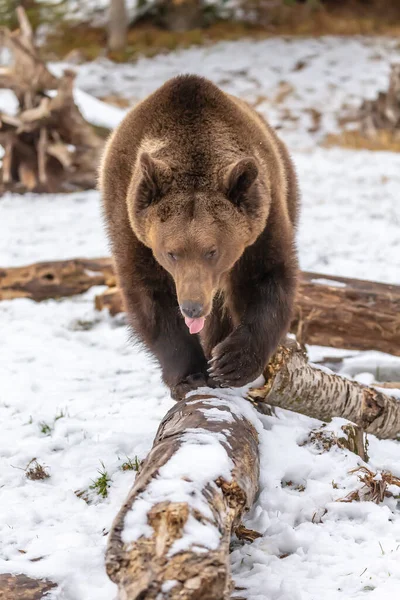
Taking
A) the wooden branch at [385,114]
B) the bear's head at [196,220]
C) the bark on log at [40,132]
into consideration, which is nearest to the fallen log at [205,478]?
the bear's head at [196,220]

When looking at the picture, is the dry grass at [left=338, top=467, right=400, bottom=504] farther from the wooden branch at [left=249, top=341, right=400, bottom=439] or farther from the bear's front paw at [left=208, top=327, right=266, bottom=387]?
the bear's front paw at [left=208, top=327, right=266, bottom=387]

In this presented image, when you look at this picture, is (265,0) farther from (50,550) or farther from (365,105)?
(50,550)

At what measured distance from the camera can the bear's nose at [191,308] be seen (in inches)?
137

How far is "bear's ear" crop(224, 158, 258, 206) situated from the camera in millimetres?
3625

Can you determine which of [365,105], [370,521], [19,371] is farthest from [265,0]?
[370,521]

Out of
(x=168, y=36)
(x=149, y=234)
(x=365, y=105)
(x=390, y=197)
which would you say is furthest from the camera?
(x=168, y=36)

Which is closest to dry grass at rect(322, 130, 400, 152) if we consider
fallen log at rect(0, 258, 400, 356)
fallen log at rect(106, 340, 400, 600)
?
fallen log at rect(0, 258, 400, 356)

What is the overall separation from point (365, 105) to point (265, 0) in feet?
31.5

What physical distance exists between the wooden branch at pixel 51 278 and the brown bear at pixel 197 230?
273 cm

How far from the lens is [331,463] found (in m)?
4.06

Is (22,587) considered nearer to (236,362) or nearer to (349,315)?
(236,362)

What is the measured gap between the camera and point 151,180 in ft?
12.1

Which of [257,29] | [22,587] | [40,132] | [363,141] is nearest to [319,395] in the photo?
[22,587]

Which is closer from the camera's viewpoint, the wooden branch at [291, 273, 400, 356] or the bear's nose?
the bear's nose
